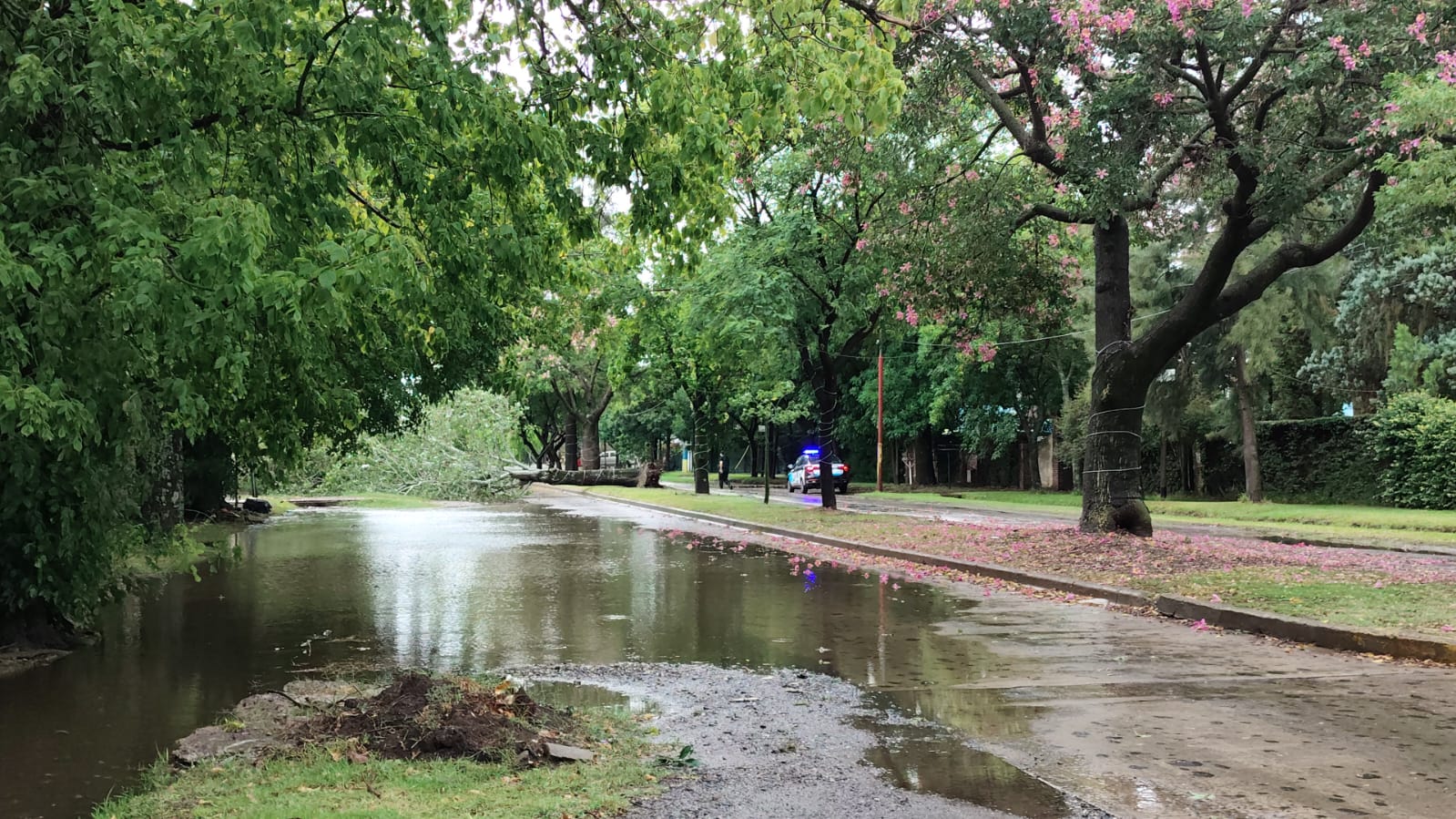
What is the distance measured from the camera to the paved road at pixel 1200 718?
4977mm

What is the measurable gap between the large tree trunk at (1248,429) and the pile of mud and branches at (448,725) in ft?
96.3

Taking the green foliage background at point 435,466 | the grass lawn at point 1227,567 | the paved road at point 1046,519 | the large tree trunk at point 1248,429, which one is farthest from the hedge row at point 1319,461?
the green foliage background at point 435,466

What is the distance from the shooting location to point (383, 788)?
4816 mm

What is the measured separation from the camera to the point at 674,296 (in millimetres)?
27625

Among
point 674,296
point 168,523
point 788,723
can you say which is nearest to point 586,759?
point 788,723

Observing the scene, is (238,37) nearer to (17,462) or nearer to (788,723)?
(17,462)

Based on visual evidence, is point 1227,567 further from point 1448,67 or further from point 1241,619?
point 1448,67

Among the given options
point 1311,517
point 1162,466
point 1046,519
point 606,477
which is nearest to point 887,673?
point 1046,519

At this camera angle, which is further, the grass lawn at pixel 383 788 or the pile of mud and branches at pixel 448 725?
the pile of mud and branches at pixel 448 725

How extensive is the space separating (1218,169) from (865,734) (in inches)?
548

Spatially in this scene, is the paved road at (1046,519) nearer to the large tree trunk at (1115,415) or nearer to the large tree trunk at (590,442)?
the large tree trunk at (1115,415)

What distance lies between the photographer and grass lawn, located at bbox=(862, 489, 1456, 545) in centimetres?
2038

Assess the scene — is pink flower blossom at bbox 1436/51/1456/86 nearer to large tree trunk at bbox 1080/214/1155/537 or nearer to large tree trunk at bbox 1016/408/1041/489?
large tree trunk at bbox 1080/214/1155/537

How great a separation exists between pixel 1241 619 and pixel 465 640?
735 cm
